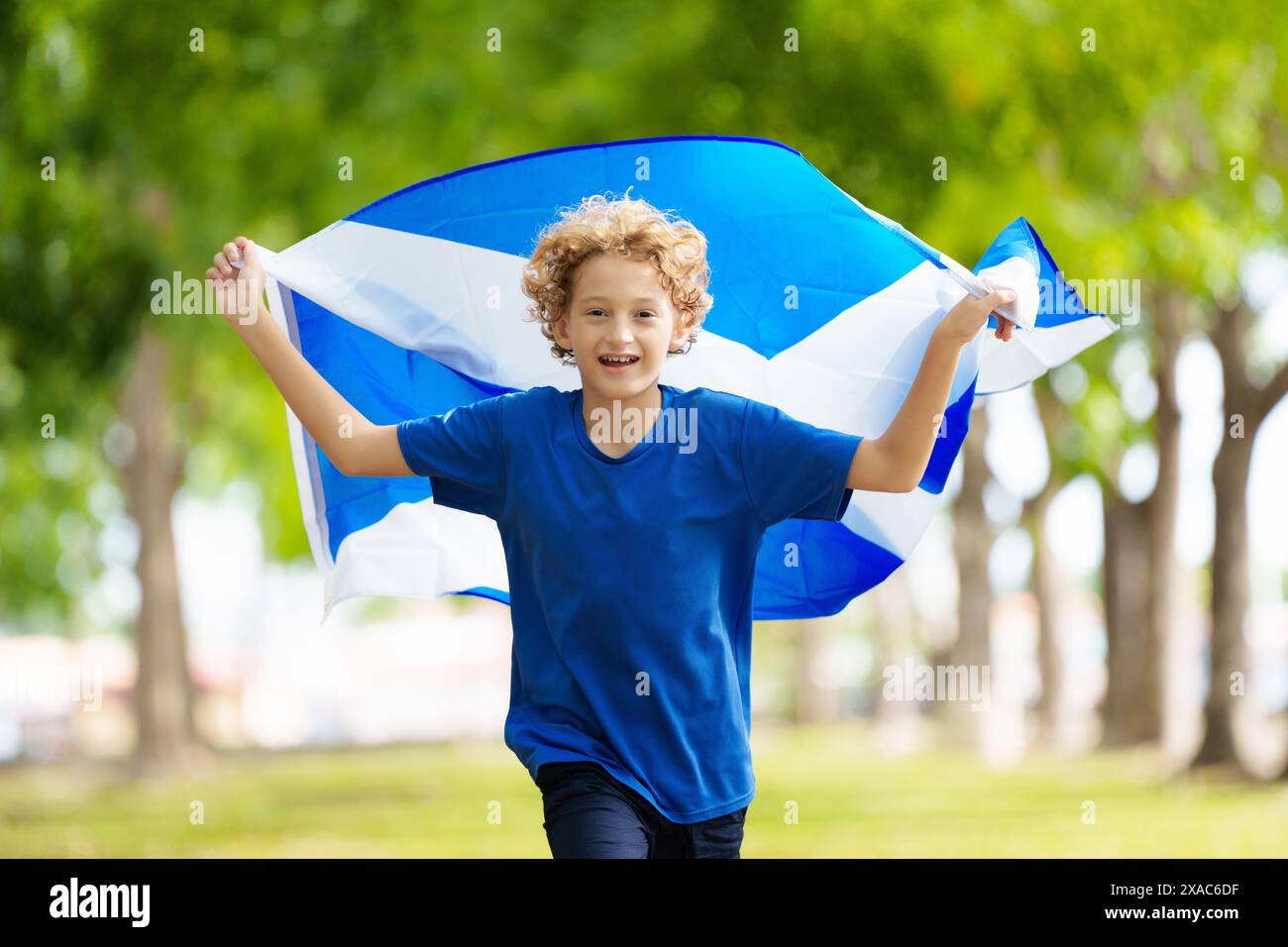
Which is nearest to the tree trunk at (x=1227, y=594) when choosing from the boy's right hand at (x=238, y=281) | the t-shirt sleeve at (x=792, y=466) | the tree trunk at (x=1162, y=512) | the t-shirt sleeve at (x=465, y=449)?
the tree trunk at (x=1162, y=512)

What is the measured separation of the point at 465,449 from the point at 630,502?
44 centimetres

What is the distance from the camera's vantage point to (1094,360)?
1748cm

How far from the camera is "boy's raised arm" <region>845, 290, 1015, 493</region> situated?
3418 millimetres

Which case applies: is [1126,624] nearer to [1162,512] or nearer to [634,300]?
[1162,512]

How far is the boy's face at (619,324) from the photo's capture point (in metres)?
3.52

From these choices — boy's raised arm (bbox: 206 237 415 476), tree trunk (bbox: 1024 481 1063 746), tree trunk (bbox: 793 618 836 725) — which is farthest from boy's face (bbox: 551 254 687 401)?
tree trunk (bbox: 793 618 836 725)

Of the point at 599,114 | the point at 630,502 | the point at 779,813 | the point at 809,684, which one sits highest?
the point at 599,114

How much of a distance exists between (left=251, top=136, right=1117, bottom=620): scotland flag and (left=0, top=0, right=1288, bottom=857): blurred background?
2.75 m

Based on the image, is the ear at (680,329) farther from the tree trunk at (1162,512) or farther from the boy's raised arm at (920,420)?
the tree trunk at (1162,512)

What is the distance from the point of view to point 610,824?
129 inches

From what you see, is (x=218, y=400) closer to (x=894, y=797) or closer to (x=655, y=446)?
(x=894, y=797)

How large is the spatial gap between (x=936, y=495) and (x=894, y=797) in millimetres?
12173

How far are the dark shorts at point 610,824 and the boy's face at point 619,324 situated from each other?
34.2 inches

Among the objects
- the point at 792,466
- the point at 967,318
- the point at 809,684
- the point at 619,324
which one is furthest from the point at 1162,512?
the point at 809,684
